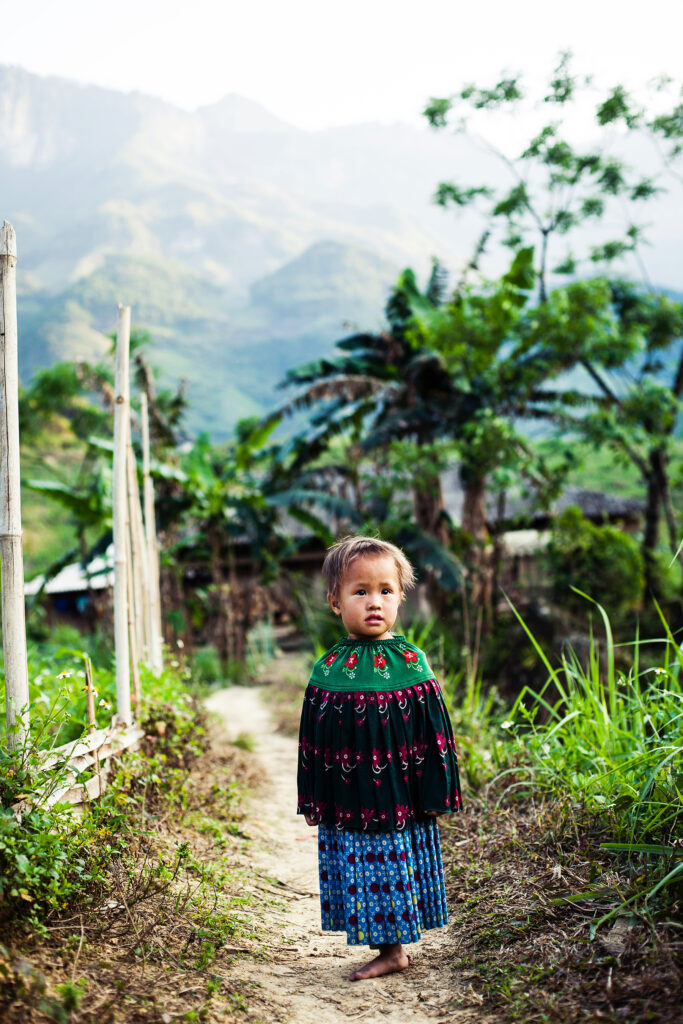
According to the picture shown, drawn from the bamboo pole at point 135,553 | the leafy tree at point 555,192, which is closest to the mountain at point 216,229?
the leafy tree at point 555,192

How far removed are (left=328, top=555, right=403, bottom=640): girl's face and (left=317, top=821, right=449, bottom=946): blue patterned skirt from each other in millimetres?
641

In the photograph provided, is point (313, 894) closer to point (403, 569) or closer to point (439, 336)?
point (403, 569)

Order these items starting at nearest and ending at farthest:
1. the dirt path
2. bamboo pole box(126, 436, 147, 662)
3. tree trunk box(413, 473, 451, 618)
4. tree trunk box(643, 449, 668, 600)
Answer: the dirt path
bamboo pole box(126, 436, 147, 662)
tree trunk box(413, 473, 451, 618)
tree trunk box(643, 449, 668, 600)

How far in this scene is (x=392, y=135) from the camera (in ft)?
569

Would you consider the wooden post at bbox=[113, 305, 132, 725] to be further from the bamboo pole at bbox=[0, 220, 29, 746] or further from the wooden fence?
the bamboo pole at bbox=[0, 220, 29, 746]

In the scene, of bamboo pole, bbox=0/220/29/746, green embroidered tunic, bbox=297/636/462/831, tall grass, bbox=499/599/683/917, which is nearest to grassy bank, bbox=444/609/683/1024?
tall grass, bbox=499/599/683/917

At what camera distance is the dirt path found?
2.44 m

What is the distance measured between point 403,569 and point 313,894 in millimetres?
1742

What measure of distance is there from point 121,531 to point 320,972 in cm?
240

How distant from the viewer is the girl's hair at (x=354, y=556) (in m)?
2.77

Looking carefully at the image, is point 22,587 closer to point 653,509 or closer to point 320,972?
point 320,972

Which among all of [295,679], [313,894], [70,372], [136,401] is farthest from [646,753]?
[70,372]

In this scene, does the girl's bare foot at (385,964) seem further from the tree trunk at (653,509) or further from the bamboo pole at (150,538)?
the tree trunk at (653,509)

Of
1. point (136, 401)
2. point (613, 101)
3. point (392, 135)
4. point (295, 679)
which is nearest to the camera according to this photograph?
point (295, 679)
